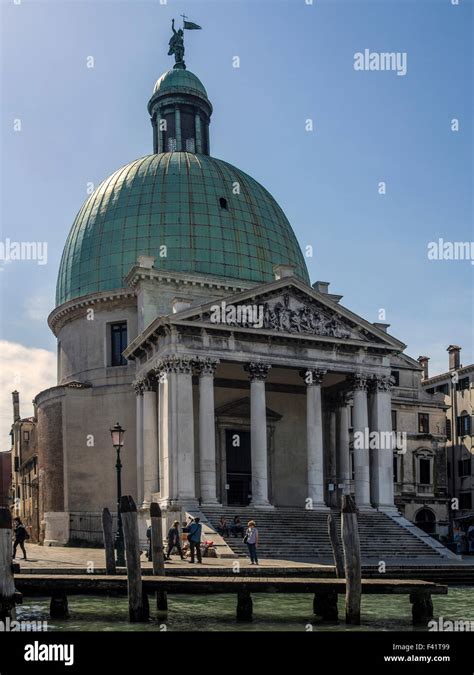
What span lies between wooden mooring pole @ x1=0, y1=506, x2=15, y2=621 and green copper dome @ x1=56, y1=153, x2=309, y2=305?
1084 inches

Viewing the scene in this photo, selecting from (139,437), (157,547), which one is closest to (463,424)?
(139,437)

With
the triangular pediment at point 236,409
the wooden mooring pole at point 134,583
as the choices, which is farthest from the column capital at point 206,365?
the wooden mooring pole at point 134,583

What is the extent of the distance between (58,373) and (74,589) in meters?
29.7

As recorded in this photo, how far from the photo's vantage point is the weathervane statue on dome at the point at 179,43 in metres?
54.6

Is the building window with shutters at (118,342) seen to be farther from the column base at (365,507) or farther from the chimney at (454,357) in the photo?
the chimney at (454,357)

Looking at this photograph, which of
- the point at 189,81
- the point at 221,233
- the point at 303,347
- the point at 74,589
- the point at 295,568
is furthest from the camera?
the point at 189,81

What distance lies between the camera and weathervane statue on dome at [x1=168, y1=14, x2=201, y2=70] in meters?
54.6

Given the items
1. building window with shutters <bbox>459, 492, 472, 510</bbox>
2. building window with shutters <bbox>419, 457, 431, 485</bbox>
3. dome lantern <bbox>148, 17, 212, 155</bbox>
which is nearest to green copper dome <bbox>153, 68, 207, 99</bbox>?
dome lantern <bbox>148, 17, 212, 155</bbox>

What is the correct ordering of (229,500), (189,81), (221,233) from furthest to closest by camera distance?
1. (189,81)
2. (221,233)
3. (229,500)

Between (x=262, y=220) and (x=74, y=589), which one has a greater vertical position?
(x=262, y=220)

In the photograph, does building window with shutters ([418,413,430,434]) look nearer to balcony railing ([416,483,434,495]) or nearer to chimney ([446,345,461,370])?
balcony railing ([416,483,434,495])

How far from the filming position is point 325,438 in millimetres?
42625
